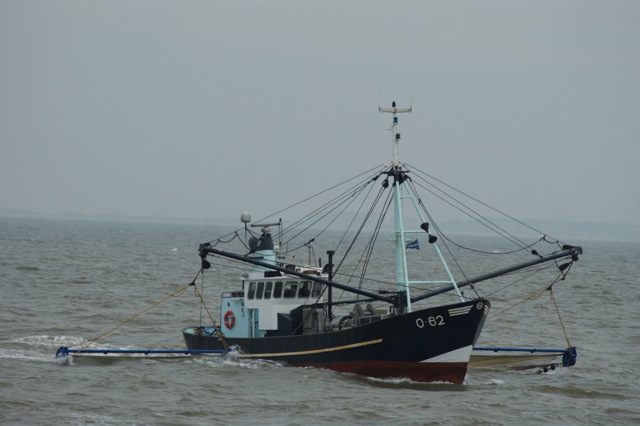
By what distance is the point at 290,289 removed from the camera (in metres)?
35.1

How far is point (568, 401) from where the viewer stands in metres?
28.7

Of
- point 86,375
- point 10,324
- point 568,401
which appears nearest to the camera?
point 568,401

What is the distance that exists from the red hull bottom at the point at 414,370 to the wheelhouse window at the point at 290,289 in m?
4.65

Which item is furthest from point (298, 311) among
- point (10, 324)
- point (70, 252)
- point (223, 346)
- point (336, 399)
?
point (70, 252)

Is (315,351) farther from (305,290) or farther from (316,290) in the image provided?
(316,290)

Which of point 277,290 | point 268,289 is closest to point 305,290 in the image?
point 277,290

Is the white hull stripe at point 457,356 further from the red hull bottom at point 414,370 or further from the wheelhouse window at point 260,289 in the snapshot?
the wheelhouse window at point 260,289

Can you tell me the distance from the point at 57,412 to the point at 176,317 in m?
23.6

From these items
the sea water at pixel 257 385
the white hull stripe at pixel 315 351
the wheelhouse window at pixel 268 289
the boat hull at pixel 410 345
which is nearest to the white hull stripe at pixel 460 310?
the boat hull at pixel 410 345

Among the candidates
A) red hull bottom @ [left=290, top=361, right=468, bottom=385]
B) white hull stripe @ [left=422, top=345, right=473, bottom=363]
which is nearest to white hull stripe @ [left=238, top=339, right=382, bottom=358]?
red hull bottom @ [left=290, top=361, right=468, bottom=385]

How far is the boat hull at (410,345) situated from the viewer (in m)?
29.8

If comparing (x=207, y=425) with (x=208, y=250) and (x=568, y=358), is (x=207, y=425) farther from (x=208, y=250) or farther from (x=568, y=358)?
(x=568, y=358)

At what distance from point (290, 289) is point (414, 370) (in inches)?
252

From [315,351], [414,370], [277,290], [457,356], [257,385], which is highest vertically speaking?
[277,290]
